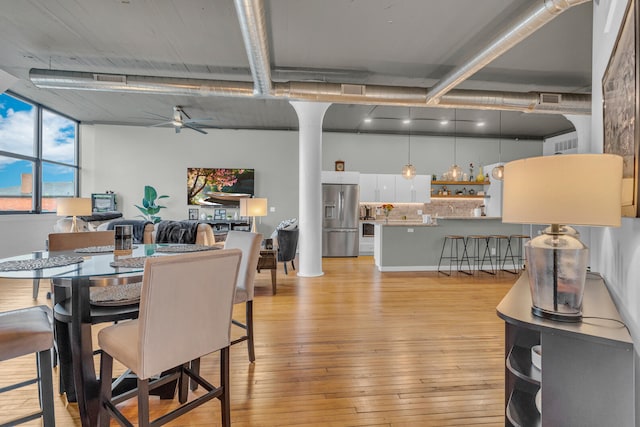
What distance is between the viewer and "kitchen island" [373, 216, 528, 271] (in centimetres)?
620

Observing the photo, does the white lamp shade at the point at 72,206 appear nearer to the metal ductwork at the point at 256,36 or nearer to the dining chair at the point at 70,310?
the dining chair at the point at 70,310

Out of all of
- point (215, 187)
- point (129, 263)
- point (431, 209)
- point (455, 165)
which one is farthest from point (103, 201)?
point (455, 165)

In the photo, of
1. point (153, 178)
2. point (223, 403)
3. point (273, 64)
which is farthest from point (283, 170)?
point (223, 403)

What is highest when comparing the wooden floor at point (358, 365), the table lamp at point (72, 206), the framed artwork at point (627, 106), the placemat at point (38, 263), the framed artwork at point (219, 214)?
the framed artwork at point (627, 106)

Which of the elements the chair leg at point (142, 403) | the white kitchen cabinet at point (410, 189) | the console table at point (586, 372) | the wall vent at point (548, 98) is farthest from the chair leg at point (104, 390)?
the white kitchen cabinet at point (410, 189)

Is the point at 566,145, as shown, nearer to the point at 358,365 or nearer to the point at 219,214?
the point at 358,365

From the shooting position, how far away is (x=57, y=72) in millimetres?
4207

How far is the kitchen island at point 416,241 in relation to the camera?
620cm

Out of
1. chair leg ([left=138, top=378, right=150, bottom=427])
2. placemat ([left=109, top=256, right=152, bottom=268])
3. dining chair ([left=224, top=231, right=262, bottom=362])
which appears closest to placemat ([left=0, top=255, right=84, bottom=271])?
placemat ([left=109, top=256, right=152, bottom=268])

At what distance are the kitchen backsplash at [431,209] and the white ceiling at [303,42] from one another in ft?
12.1

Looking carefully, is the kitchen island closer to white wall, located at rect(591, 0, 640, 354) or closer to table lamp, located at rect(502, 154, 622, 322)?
white wall, located at rect(591, 0, 640, 354)

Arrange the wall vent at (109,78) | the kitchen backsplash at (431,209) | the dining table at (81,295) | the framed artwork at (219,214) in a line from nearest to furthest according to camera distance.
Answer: the dining table at (81,295)
the wall vent at (109,78)
the framed artwork at (219,214)
the kitchen backsplash at (431,209)

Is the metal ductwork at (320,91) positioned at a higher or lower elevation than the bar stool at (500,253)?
higher

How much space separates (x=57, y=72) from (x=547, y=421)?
229 inches
